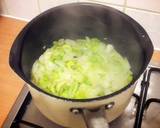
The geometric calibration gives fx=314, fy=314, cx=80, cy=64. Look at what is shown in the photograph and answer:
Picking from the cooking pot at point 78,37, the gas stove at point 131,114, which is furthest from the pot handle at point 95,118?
the gas stove at point 131,114

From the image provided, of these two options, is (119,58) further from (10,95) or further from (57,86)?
(10,95)

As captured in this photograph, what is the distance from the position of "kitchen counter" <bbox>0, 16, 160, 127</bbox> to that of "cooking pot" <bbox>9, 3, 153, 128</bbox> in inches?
3.7

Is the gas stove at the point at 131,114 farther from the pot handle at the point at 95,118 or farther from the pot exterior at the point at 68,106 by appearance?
the pot handle at the point at 95,118

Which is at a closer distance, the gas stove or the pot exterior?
the pot exterior

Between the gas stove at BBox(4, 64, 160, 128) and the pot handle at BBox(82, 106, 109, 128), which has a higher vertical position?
the pot handle at BBox(82, 106, 109, 128)

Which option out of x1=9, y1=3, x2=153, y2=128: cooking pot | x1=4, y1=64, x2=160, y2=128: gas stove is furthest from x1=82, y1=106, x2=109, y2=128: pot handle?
x1=4, y1=64, x2=160, y2=128: gas stove

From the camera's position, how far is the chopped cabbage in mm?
671

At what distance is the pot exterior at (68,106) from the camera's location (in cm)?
56

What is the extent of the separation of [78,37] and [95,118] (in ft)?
1.05

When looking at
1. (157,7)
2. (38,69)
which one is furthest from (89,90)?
(157,7)

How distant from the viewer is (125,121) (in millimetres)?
714

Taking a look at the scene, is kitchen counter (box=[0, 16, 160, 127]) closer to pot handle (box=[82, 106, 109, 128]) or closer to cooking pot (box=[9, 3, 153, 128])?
cooking pot (box=[9, 3, 153, 128])

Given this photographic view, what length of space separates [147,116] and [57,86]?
22 centimetres

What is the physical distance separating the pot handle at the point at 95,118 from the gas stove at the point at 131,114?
0.16 meters
